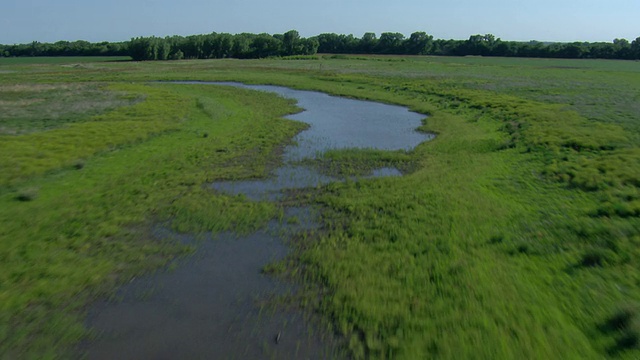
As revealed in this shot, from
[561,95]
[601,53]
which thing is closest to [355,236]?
[561,95]

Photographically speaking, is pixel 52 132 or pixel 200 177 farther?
pixel 52 132

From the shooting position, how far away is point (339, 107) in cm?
3975

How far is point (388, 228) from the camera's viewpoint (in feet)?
42.7

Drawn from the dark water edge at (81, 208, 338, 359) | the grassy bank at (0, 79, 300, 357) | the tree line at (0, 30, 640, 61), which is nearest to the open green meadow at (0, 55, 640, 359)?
the grassy bank at (0, 79, 300, 357)

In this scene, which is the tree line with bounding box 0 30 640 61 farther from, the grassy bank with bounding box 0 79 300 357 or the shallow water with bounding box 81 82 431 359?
the shallow water with bounding box 81 82 431 359

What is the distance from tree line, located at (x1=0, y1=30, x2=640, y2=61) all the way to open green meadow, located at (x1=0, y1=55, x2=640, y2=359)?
107 metres

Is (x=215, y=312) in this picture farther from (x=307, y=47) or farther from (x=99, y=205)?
(x=307, y=47)

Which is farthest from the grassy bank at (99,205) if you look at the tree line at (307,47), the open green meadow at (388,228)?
the tree line at (307,47)

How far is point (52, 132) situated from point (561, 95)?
4307cm

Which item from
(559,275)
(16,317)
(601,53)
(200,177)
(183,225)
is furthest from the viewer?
(601,53)

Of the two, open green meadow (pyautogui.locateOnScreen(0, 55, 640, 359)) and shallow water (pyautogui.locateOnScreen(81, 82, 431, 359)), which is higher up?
open green meadow (pyautogui.locateOnScreen(0, 55, 640, 359))

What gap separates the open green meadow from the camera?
8391mm

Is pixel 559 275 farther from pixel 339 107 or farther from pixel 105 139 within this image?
pixel 339 107

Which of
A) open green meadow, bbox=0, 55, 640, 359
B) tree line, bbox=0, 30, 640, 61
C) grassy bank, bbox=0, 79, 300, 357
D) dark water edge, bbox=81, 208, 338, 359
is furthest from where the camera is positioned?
tree line, bbox=0, 30, 640, 61
